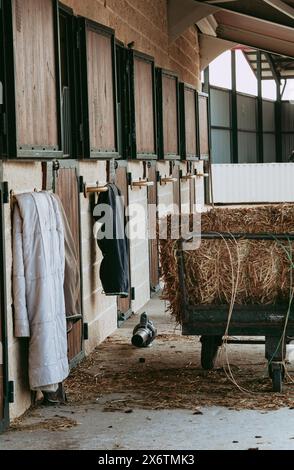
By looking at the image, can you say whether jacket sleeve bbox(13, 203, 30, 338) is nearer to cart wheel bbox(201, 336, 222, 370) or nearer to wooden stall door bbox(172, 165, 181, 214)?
cart wheel bbox(201, 336, 222, 370)

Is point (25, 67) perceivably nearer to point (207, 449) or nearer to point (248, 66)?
point (207, 449)

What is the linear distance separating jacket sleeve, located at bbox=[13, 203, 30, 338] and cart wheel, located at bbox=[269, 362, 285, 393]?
4.96 ft

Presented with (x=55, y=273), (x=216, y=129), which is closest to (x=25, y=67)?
(x=55, y=273)

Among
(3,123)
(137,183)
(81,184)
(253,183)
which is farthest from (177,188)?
(253,183)

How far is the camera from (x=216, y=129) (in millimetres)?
25219

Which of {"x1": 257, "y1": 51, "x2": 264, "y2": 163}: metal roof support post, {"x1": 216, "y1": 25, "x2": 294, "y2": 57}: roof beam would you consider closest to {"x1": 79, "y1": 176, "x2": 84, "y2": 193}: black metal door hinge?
{"x1": 216, "y1": 25, "x2": 294, "y2": 57}: roof beam

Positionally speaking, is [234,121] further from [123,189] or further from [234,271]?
[234,271]

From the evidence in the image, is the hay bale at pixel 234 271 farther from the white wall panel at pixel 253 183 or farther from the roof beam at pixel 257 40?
the white wall panel at pixel 253 183

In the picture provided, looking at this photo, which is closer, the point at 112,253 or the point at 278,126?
the point at 112,253

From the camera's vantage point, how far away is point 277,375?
19.8 ft

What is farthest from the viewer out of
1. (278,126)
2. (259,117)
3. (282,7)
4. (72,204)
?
(278,126)

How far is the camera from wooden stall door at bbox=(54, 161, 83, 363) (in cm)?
661

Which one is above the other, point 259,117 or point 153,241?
point 259,117

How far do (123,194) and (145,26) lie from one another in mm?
2547
